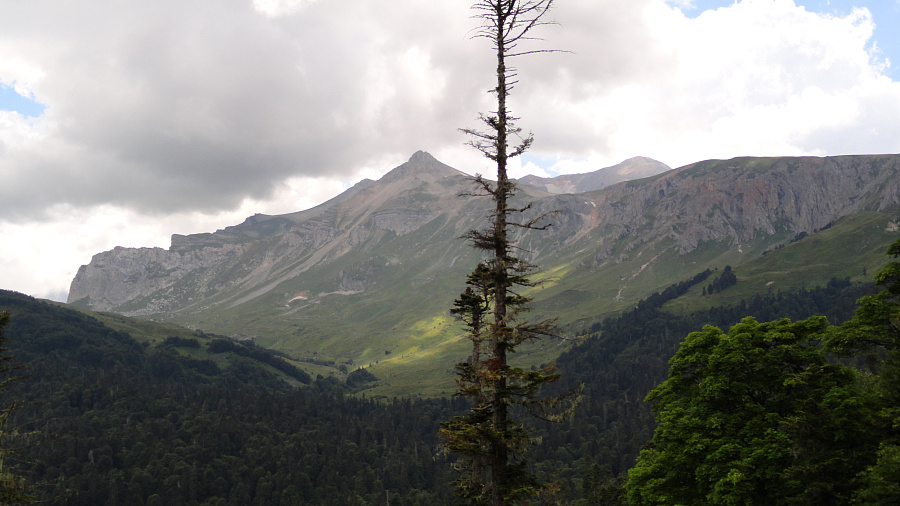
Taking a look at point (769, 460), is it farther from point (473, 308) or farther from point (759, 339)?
point (473, 308)

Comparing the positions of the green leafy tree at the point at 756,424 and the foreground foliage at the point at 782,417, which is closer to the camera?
the foreground foliage at the point at 782,417

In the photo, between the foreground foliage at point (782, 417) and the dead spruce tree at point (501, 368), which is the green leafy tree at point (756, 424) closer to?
the foreground foliage at point (782, 417)

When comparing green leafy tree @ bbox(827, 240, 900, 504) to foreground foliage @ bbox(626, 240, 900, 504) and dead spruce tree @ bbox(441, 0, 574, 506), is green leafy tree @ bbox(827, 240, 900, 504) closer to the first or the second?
foreground foliage @ bbox(626, 240, 900, 504)

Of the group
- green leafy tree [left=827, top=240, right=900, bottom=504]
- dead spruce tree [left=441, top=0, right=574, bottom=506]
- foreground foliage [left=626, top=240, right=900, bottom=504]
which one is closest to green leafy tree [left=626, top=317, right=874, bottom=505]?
foreground foliage [left=626, top=240, right=900, bottom=504]

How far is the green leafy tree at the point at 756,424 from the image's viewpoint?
94.1 feet

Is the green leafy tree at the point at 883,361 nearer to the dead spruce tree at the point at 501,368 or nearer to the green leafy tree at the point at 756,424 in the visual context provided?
the green leafy tree at the point at 756,424

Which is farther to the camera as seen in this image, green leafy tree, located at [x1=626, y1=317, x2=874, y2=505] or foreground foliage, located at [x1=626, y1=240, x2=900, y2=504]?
green leafy tree, located at [x1=626, y1=317, x2=874, y2=505]

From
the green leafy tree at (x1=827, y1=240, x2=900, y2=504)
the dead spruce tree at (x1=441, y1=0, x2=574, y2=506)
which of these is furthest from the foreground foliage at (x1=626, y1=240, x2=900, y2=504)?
the dead spruce tree at (x1=441, y1=0, x2=574, y2=506)

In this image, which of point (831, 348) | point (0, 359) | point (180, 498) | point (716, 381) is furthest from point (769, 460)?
point (180, 498)

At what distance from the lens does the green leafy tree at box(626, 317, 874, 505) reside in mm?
28688

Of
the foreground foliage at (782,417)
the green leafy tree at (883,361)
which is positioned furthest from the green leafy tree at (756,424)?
the green leafy tree at (883,361)

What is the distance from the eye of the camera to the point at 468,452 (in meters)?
21.0

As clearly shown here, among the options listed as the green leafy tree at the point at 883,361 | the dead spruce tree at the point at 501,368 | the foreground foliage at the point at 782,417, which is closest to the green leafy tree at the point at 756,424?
the foreground foliage at the point at 782,417

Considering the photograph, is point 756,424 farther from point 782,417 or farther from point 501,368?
point 501,368
